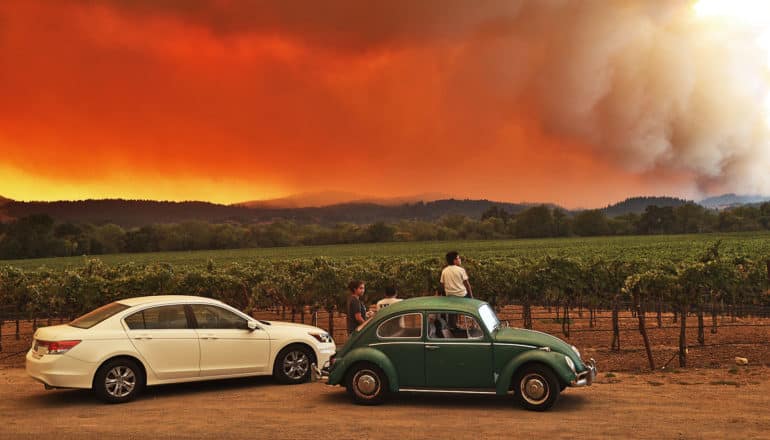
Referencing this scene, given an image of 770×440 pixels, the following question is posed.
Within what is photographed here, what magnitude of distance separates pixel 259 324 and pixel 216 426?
124 inches

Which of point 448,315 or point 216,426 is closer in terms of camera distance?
point 216,426

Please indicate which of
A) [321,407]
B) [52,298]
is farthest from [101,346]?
[52,298]

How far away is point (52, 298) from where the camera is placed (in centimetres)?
2361

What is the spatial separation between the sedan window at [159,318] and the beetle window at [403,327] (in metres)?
3.77

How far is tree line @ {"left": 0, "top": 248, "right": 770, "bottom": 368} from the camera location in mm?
23016

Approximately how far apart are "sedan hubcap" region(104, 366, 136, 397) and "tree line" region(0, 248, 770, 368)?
10044 millimetres

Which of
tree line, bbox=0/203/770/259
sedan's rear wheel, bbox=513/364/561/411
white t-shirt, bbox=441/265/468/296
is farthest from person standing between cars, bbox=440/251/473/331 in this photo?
tree line, bbox=0/203/770/259

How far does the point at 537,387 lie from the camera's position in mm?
12148

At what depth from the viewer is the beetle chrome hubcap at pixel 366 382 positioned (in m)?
12.7

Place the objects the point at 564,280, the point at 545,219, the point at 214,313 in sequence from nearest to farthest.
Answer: the point at 214,313, the point at 564,280, the point at 545,219

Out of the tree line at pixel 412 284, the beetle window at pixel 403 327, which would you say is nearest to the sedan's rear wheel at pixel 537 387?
the beetle window at pixel 403 327

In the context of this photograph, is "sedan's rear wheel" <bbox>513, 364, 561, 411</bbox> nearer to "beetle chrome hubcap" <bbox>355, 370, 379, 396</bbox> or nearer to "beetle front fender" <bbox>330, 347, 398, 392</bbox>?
"beetle front fender" <bbox>330, 347, 398, 392</bbox>

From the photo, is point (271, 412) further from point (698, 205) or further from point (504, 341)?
point (698, 205)

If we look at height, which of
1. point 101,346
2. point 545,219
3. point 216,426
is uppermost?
point 545,219
